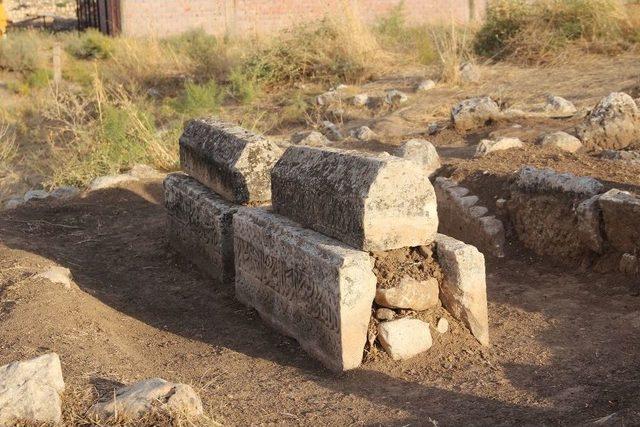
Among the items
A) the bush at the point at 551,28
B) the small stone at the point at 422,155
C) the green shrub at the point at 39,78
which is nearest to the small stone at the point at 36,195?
the small stone at the point at 422,155

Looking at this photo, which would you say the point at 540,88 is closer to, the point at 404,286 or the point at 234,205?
the point at 234,205

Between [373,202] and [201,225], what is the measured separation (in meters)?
2.27

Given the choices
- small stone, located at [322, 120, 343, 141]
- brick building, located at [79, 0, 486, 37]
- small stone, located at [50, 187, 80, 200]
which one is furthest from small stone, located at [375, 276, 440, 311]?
brick building, located at [79, 0, 486, 37]

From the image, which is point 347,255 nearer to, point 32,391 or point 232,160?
point 32,391

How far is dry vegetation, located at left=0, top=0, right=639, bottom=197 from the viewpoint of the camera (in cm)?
1029

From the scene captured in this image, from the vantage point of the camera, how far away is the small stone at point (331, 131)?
1117 centimetres

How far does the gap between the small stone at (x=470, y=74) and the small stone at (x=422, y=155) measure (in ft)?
17.6

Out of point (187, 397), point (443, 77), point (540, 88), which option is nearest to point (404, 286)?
point (187, 397)

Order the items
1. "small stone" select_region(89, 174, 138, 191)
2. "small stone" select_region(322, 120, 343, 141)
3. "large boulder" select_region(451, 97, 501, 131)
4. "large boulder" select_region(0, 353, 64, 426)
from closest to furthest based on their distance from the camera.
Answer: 1. "large boulder" select_region(0, 353, 64, 426)
2. "small stone" select_region(89, 174, 138, 191)
3. "large boulder" select_region(451, 97, 501, 131)
4. "small stone" select_region(322, 120, 343, 141)

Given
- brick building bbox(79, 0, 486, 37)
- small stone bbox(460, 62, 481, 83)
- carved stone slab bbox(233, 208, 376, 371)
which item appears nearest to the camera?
carved stone slab bbox(233, 208, 376, 371)

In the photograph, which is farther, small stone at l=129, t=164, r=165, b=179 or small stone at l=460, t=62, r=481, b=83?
small stone at l=460, t=62, r=481, b=83

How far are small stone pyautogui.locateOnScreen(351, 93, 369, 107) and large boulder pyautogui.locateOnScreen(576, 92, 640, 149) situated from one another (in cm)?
539

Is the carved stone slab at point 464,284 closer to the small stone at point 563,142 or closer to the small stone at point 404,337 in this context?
the small stone at point 404,337

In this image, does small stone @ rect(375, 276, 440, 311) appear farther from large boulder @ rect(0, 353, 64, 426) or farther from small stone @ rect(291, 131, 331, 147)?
small stone @ rect(291, 131, 331, 147)
